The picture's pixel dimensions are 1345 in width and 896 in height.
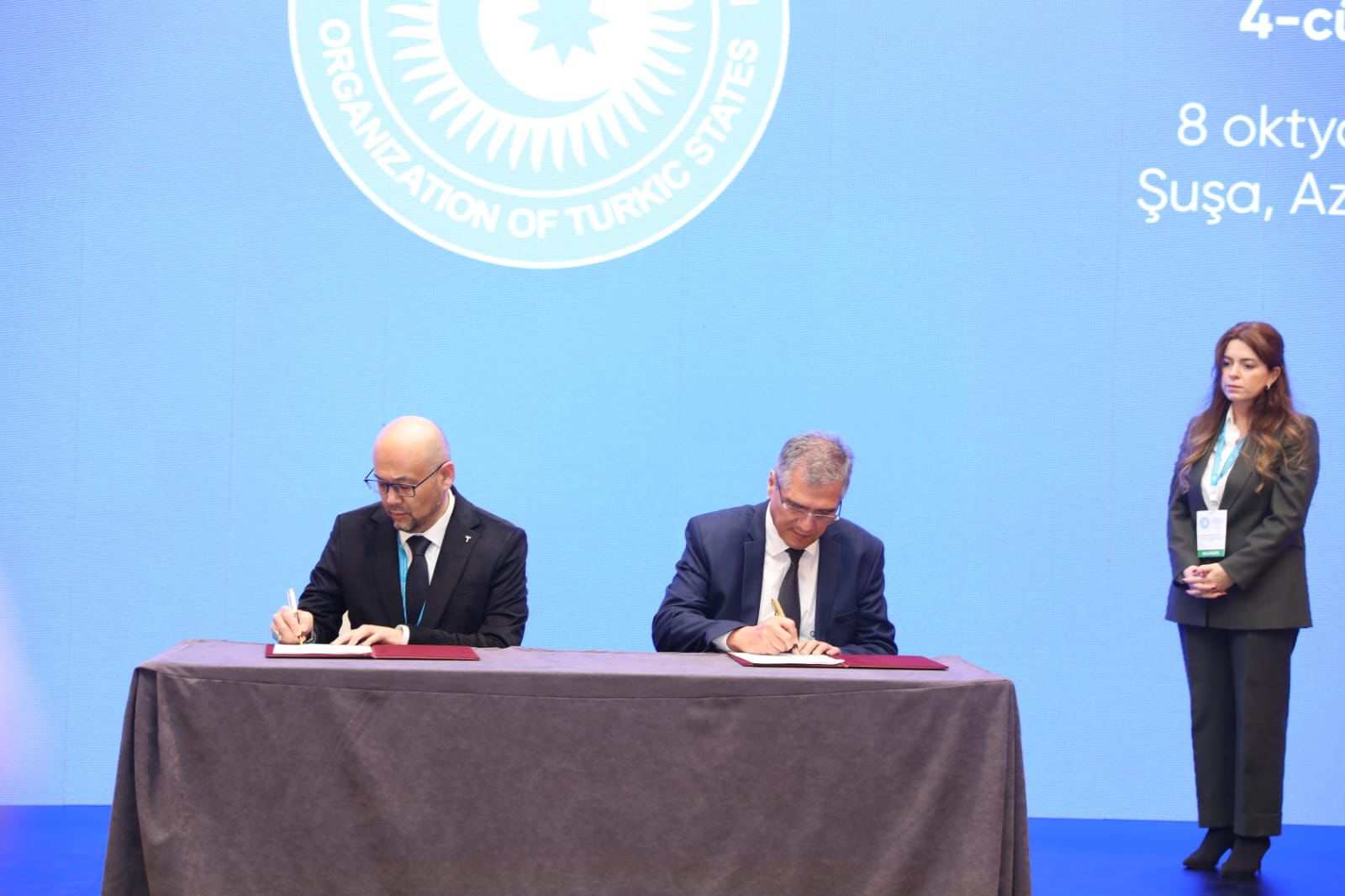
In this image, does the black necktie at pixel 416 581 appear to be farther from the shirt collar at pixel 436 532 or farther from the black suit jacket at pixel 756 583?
the black suit jacket at pixel 756 583

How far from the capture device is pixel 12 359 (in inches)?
167

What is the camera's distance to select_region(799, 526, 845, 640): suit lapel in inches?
129

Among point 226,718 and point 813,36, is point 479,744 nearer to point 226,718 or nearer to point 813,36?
point 226,718

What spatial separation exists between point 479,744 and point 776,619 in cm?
77

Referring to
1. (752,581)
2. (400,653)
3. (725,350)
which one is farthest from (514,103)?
(400,653)

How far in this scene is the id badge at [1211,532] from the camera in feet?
12.6

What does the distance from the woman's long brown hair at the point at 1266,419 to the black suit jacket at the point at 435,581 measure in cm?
203

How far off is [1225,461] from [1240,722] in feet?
2.43

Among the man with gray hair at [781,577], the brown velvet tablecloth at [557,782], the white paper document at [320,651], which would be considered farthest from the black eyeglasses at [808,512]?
the white paper document at [320,651]

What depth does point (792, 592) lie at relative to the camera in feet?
10.8

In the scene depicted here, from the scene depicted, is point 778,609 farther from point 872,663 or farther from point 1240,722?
point 1240,722

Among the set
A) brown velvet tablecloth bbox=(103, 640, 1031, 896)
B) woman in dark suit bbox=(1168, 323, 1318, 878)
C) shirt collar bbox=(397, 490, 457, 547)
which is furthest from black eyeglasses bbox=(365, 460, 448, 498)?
woman in dark suit bbox=(1168, 323, 1318, 878)

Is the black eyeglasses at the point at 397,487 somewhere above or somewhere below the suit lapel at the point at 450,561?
above

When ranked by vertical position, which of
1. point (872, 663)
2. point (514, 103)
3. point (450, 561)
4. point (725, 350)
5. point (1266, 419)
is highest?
point (514, 103)
